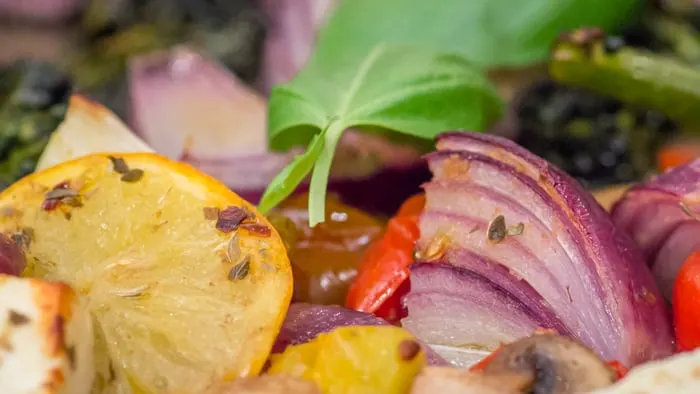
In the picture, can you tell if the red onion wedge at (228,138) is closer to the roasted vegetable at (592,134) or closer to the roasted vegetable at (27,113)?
the roasted vegetable at (27,113)

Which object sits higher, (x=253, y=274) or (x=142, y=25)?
(x=253, y=274)

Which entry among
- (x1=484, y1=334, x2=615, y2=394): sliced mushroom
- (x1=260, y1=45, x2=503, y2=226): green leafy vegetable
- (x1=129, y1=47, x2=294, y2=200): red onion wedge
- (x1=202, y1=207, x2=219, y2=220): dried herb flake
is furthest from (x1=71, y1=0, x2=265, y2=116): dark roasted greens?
(x1=484, y1=334, x2=615, y2=394): sliced mushroom

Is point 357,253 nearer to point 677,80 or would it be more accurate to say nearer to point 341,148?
point 341,148

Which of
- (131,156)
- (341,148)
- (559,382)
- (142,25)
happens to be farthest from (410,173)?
(142,25)

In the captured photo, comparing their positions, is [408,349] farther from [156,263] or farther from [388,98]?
[388,98]

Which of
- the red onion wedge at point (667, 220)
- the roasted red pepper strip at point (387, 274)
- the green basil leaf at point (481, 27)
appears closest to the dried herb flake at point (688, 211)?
the red onion wedge at point (667, 220)

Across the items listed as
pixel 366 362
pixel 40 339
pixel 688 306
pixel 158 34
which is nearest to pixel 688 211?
pixel 688 306
